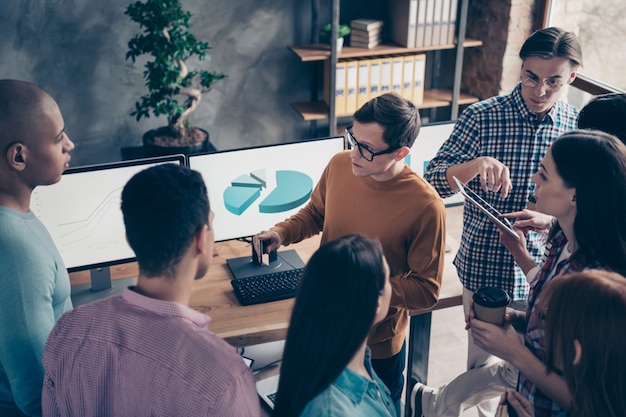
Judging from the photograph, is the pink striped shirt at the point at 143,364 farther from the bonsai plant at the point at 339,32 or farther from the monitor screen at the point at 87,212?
the bonsai plant at the point at 339,32

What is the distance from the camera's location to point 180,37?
4090 millimetres

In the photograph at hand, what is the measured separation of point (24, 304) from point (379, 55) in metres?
3.70

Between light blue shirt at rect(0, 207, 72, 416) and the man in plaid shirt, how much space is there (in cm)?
139

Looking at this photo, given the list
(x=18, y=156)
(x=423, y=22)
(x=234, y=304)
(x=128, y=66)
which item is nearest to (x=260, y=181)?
(x=234, y=304)

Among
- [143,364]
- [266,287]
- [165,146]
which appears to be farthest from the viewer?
[165,146]

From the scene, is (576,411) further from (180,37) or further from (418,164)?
(180,37)

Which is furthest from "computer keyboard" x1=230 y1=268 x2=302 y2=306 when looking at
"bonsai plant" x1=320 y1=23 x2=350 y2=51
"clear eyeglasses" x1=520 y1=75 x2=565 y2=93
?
"bonsai plant" x1=320 y1=23 x2=350 y2=51

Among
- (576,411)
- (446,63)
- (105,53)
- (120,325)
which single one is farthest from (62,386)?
(446,63)

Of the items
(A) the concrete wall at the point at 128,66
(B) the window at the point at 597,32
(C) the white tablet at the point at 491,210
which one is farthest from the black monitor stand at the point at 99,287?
(B) the window at the point at 597,32

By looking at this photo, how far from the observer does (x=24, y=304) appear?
154cm

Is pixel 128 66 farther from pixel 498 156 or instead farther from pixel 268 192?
pixel 498 156

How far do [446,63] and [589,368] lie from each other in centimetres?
405

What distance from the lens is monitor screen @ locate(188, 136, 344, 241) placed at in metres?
2.49

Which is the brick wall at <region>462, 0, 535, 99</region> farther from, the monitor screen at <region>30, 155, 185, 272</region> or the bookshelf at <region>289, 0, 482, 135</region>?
the monitor screen at <region>30, 155, 185, 272</region>
